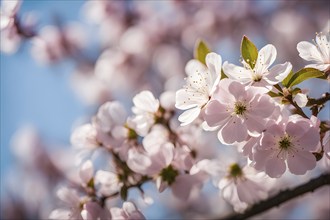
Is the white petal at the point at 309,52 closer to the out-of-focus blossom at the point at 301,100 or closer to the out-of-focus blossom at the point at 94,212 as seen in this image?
the out-of-focus blossom at the point at 301,100

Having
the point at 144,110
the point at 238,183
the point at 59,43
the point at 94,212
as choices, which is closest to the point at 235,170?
the point at 238,183

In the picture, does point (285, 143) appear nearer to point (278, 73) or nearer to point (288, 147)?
point (288, 147)

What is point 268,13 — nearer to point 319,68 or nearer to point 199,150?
point 199,150

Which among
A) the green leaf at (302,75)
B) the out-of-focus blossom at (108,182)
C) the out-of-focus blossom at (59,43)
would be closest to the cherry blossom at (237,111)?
the green leaf at (302,75)

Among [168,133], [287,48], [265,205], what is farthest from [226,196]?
[287,48]

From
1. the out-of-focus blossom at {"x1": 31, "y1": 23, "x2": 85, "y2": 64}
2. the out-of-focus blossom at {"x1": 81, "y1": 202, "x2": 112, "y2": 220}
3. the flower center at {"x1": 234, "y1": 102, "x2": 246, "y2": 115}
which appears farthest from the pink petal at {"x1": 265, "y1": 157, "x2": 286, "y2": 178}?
the out-of-focus blossom at {"x1": 31, "y1": 23, "x2": 85, "y2": 64}
